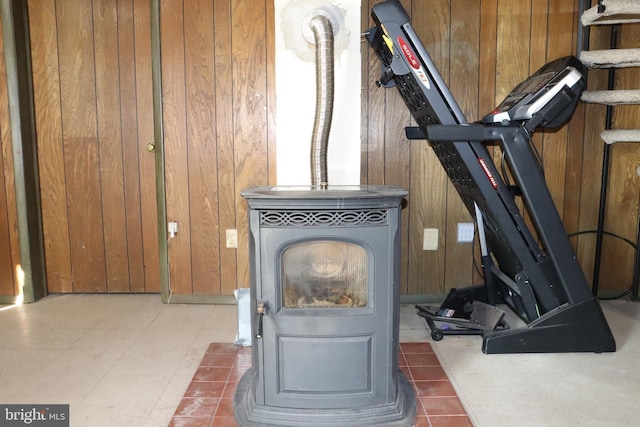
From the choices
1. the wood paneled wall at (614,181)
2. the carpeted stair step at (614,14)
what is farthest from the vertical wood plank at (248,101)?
the wood paneled wall at (614,181)

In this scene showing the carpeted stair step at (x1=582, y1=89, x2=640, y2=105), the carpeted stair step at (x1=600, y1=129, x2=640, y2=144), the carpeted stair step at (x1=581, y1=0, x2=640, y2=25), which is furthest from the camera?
the carpeted stair step at (x1=600, y1=129, x2=640, y2=144)

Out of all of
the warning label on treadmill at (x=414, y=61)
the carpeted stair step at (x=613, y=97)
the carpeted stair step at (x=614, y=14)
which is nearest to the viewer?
the warning label on treadmill at (x=414, y=61)

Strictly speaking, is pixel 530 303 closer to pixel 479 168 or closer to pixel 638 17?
pixel 479 168

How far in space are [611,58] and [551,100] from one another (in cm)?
75

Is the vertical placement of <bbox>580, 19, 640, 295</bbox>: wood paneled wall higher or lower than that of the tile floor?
higher

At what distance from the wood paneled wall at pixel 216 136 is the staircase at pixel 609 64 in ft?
0.22

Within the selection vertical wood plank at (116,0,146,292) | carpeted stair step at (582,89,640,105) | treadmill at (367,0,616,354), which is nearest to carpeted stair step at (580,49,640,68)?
carpeted stair step at (582,89,640,105)

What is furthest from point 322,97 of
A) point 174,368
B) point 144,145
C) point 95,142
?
point 95,142

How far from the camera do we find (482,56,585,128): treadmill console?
1.95 m

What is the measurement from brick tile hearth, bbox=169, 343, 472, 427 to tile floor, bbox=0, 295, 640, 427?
0.04 m

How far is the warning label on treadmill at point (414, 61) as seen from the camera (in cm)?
194

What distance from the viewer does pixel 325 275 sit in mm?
1687

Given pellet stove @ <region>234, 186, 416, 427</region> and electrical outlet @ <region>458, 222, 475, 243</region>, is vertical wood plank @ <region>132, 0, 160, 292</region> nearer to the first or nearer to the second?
pellet stove @ <region>234, 186, 416, 427</region>

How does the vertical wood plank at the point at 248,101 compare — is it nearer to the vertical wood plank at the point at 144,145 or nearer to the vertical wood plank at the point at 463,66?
the vertical wood plank at the point at 144,145
